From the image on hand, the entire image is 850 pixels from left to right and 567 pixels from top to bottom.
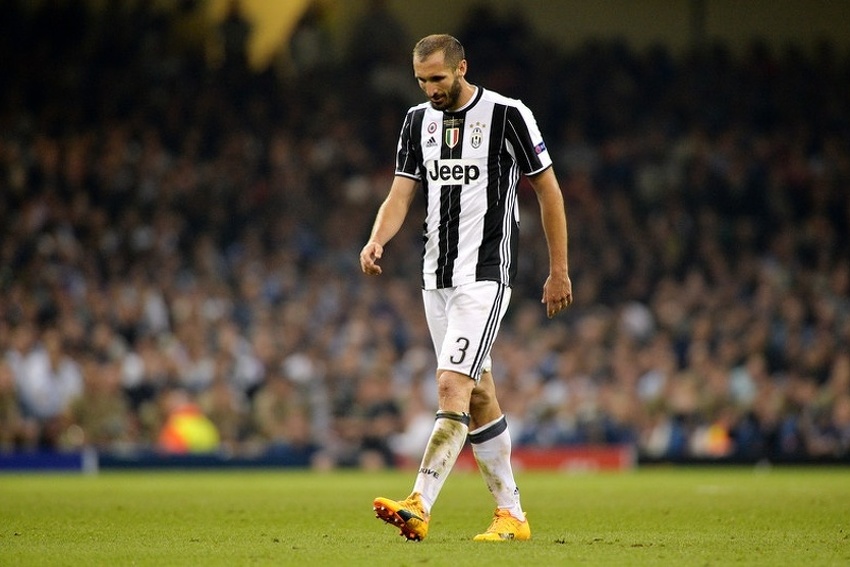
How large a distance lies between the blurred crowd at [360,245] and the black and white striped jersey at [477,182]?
33.5ft

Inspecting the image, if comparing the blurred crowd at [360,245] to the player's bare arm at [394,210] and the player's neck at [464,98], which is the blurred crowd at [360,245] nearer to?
the player's bare arm at [394,210]

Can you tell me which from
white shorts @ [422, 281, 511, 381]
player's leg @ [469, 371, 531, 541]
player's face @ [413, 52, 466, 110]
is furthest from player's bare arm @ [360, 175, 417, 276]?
player's leg @ [469, 371, 531, 541]

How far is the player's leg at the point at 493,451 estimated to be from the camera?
6723 millimetres

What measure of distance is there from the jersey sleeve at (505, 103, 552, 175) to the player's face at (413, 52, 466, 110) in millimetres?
294

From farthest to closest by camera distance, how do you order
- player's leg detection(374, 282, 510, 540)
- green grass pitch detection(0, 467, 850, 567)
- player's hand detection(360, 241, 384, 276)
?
1. player's hand detection(360, 241, 384, 276)
2. player's leg detection(374, 282, 510, 540)
3. green grass pitch detection(0, 467, 850, 567)

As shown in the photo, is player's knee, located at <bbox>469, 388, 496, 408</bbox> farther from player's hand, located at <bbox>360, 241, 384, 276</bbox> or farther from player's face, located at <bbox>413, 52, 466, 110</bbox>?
player's face, located at <bbox>413, 52, 466, 110</bbox>

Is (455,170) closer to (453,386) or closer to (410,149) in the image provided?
(410,149)

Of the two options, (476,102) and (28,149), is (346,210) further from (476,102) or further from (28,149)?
(476,102)

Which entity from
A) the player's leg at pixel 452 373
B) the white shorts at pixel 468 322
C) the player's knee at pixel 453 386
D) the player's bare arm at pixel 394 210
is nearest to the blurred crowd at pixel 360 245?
the player's bare arm at pixel 394 210

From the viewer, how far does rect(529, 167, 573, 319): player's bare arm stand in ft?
21.4

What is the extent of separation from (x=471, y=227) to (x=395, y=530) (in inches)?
64.2

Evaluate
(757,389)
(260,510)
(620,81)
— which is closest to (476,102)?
(260,510)

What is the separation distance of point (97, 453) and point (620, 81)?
10.5 m

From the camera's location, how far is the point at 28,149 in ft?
61.4
